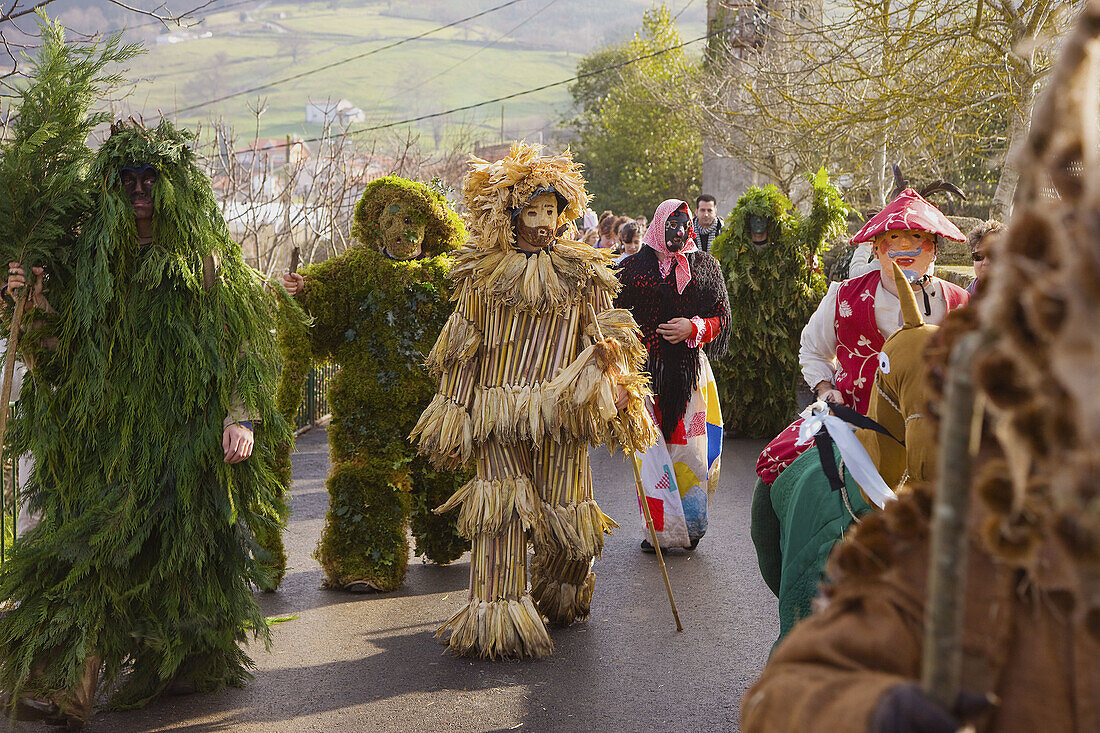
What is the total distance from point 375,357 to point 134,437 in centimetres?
229

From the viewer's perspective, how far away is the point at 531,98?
155 meters

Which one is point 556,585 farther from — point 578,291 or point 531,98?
point 531,98

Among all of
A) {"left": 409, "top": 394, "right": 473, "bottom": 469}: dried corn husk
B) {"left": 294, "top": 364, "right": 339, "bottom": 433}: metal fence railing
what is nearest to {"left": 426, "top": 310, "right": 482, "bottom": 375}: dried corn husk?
{"left": 409, "top": 394, "right": 473, "bottom": 469}: dried corn husk

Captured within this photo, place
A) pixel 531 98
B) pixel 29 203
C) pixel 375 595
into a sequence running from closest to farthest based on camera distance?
pixel 29 203 < pixel 375 595 < pixel 531 98

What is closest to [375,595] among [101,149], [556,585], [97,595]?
[556,585]

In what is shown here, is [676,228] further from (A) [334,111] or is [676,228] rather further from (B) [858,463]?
(A) [334,111]

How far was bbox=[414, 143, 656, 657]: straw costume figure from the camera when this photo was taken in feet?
16.9

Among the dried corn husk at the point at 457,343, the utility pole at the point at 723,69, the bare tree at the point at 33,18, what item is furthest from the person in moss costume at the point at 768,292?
the utility pole at the point at 723,69

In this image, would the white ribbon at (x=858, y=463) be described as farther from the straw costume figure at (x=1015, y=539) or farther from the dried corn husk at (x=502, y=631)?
the dried corn husk at (x=502, y=631)

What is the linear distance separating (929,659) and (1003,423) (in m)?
0.30

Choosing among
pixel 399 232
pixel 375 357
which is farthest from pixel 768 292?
pixel 375 357

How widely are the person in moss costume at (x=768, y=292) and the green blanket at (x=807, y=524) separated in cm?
781

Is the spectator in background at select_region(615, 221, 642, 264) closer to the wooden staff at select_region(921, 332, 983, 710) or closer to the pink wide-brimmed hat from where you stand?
the pink wide-brimmed hat

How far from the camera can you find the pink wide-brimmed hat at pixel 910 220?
450 centimetres
